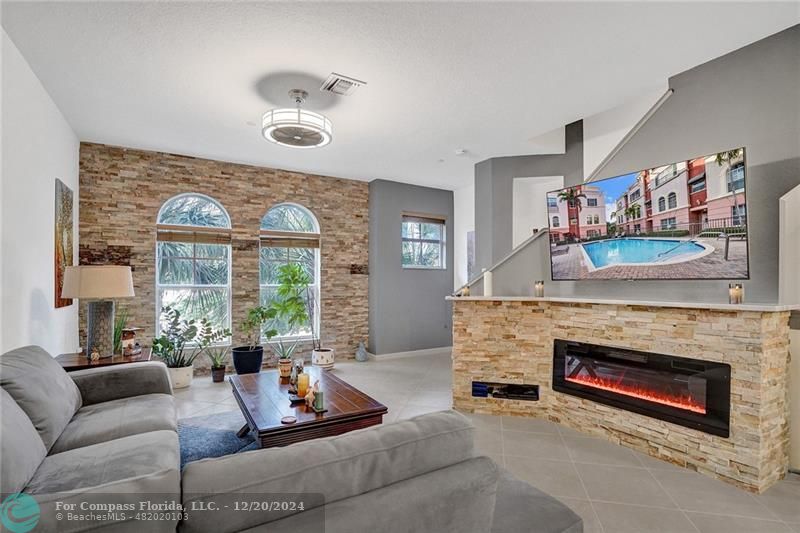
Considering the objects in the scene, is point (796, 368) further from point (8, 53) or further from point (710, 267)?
point (8, 53)

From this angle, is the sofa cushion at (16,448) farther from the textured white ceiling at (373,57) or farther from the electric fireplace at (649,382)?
the electric fireplace at (649,382)

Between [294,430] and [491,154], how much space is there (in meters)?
3.92

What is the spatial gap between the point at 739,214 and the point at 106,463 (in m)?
3.57

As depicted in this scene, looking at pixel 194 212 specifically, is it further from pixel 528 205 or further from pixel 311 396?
pixel 528 205

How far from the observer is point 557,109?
11.9 ft

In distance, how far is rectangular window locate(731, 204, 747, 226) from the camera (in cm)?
249

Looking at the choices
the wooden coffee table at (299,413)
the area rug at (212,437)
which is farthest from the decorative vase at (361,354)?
the wooden coffee table at (299,413)

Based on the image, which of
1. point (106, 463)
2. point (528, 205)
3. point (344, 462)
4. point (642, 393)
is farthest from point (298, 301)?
point (344, 462)

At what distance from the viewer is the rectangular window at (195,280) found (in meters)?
5.13

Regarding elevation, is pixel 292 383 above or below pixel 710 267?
below

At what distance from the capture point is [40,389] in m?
1.95

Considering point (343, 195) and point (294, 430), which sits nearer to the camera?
point (294, 430)

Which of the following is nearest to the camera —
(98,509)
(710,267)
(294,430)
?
(98,509)

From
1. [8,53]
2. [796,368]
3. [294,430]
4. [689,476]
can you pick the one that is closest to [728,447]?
[689,476]
